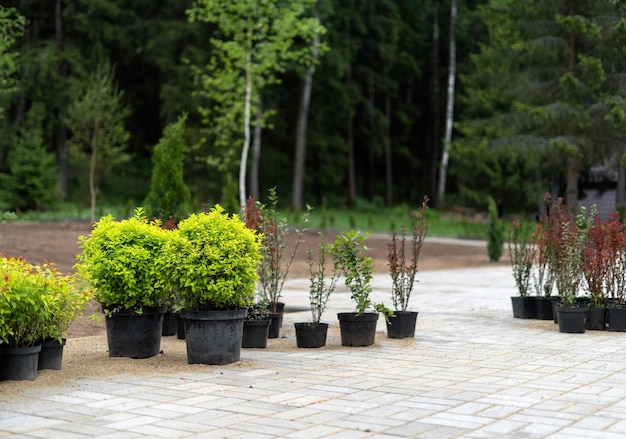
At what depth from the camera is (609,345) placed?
886cm

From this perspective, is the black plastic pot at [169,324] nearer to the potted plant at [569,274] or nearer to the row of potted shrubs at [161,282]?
the row of potted shrubs at [161,282]

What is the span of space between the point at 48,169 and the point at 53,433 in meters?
29.6

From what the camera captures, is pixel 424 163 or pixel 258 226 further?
pixel 424 163

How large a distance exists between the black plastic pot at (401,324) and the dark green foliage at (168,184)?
153 inches

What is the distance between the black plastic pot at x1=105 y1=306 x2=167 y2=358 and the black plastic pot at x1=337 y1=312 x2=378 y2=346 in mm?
1981

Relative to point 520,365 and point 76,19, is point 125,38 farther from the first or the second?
point 520,365

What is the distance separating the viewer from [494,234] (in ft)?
74.2

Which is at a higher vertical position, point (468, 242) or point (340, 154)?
point (340, 154)

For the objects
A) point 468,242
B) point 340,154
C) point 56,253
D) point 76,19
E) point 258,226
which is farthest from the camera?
point 340,154

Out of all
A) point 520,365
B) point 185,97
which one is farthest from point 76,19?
point 520,365

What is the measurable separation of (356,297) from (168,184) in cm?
419

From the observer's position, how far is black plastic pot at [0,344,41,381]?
6543 mm

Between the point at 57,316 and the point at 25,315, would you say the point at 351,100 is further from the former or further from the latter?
the point at 25,315

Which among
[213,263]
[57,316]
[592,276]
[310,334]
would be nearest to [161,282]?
[213,263]
